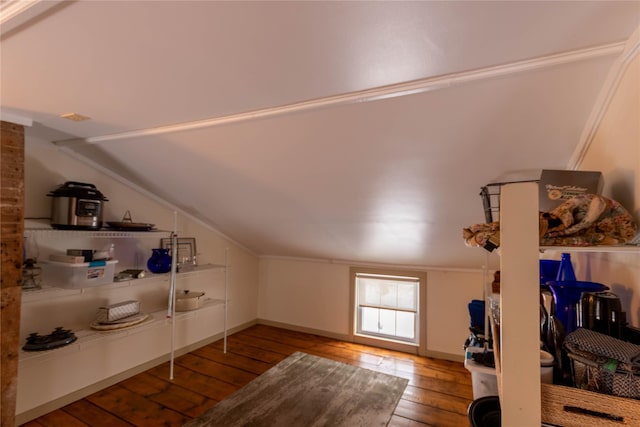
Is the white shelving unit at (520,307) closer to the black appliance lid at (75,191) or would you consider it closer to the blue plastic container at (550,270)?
the blue plastic container at (550,270)

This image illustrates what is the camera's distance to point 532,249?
67 centimetres

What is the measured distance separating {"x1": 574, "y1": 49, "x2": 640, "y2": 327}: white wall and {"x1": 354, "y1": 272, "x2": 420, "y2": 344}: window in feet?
8.19

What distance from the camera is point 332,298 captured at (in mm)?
3951

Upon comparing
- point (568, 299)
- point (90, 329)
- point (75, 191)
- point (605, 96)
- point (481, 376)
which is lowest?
point (90, 329)

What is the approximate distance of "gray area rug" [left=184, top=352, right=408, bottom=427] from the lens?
2199 millimetres

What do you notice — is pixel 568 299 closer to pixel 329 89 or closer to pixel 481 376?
pixel 481 376

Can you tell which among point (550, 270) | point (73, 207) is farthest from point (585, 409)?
point (73, 207)

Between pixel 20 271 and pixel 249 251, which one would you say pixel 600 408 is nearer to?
pixel 20 271

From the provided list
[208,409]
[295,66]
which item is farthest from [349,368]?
[295,66]

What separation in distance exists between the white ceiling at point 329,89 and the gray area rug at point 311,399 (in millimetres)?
1499

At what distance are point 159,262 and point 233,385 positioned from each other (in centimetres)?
130

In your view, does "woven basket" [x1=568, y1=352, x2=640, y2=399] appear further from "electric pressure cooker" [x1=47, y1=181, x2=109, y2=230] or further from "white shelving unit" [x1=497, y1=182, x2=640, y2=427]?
"electric pressure cooker" [x1=47, y1=181, x2=109, y2=230]

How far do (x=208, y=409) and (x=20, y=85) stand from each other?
2353 millimetres

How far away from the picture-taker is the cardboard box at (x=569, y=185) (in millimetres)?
1080
